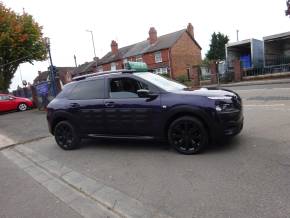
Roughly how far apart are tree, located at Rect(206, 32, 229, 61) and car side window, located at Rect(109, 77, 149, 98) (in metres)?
47.5

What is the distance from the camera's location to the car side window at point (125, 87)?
567cm

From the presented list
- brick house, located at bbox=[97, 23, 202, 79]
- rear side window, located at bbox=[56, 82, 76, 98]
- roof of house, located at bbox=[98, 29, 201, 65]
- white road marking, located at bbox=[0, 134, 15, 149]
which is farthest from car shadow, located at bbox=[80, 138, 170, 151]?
roof of house, located at bbox=[98, 29, 201, 65]

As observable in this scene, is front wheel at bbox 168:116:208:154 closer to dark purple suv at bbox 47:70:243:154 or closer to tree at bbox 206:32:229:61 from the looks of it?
dark purple suv at bbox 47:70:243:154

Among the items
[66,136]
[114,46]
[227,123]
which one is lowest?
[66,136]

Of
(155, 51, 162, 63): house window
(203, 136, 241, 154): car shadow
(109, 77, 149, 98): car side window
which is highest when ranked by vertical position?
(155, 51, 162, 63): house window

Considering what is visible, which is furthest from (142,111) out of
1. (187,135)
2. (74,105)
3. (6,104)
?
(6,104)

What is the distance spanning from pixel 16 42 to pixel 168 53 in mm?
21161

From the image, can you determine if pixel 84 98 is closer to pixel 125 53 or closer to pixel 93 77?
pixel 93 77

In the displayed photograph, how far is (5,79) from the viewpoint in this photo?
29.8 meters

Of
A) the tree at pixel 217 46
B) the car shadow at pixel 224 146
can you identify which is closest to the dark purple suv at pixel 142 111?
the car shadow at pixel 224 146

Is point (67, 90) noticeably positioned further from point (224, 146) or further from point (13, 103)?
point (13, 103)

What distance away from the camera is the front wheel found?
502cm

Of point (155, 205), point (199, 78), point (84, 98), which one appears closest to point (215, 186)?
point (155, 205)

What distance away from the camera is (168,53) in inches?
1607
